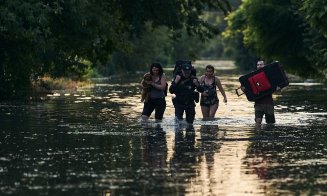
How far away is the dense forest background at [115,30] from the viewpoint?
28.2 meters

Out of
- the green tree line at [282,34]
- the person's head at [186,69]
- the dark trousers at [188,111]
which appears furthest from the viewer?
the green tree line at [282,34]

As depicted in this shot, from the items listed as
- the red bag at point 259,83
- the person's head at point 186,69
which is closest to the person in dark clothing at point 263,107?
the red bag at point 259,83

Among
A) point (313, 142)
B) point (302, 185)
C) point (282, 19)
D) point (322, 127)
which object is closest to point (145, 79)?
point (322, 127)

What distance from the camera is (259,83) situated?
72.1 feet

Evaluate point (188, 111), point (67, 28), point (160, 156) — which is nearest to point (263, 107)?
point (188, 111)

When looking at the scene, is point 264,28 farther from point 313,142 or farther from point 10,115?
point 313,142

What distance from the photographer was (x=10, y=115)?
1014 inches

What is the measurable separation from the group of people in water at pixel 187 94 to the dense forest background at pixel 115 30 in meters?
5.50

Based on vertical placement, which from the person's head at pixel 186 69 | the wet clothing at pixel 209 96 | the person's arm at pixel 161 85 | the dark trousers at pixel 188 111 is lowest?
the dark trousers at pixel 188 111

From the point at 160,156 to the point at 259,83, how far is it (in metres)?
7.18

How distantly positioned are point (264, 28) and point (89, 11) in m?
20.6

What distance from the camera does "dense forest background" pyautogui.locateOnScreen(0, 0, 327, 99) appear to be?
28234mm

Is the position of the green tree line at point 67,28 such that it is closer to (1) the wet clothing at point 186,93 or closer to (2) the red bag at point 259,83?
(1) the wet clothing at point 186,93

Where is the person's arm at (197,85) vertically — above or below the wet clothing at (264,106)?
above
